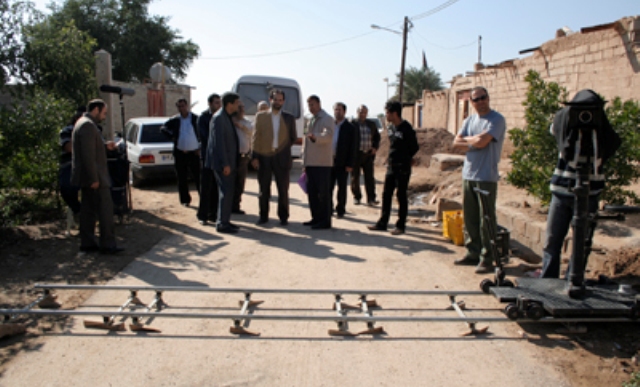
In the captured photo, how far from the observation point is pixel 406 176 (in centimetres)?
763

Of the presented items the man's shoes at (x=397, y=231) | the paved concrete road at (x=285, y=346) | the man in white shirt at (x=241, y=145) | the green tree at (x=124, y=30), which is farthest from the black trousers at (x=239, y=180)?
the green tree at (x=124, y=30)

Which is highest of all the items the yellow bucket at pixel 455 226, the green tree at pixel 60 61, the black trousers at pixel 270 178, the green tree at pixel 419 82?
the green tree at pixel 419 82

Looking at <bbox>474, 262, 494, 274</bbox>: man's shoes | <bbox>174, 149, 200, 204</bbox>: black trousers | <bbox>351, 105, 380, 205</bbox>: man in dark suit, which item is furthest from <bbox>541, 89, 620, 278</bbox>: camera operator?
<bbox>174, 149, 200, 204</bbox>: black trousers

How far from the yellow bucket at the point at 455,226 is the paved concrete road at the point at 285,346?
3.45ft

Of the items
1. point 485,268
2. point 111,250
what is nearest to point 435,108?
point 485,268

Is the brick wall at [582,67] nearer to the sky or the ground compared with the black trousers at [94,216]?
nearer to the sky

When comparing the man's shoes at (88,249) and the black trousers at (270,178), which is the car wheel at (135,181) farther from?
the man's shoes at (88,249)

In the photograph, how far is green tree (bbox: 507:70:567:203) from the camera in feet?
23.3

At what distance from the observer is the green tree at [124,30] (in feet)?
123

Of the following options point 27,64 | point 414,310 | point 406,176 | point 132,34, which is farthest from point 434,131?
point 132,34

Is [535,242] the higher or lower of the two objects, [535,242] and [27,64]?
the lower

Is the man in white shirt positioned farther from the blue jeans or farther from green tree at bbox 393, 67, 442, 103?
green tree at bbox 393, 67, 442, 103

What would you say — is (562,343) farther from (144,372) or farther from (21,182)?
(21,182)

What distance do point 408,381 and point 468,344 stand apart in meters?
0.78
